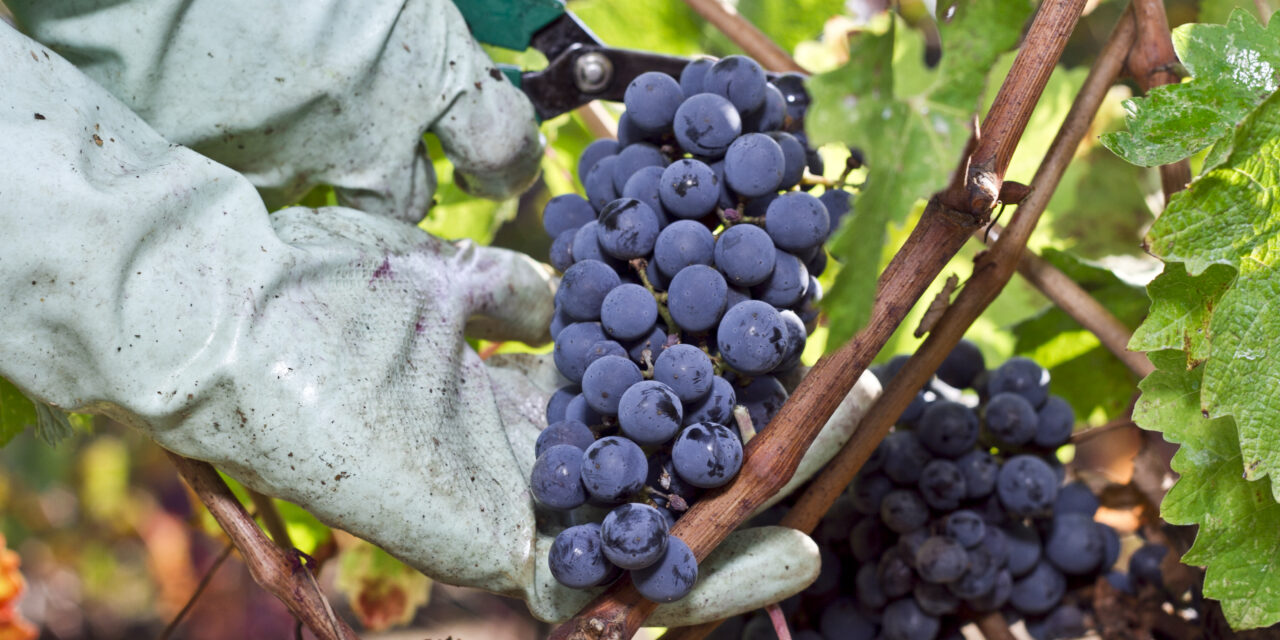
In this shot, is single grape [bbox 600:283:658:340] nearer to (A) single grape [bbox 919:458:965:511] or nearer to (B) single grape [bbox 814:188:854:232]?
(B) single grape [bbox 814:188:854:232]

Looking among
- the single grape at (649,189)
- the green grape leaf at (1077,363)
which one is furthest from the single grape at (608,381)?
the green grape leaf at (1077,363)

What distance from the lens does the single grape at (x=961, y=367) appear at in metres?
0.83

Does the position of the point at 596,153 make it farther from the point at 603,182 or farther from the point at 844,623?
the point at 844,623

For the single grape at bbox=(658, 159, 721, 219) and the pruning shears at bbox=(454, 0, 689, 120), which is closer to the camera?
the single grape at bbox=(658, 159, 721, 219)

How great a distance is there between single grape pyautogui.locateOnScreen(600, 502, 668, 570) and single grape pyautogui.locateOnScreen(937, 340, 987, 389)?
1.43 ft

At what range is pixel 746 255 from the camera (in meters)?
0.54

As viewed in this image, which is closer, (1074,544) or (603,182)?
(603,182)

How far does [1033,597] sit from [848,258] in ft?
1.62

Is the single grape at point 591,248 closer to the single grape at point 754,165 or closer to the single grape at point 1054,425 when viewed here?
the single grape at point 754,165

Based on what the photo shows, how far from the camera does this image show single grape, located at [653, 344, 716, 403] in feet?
1.67

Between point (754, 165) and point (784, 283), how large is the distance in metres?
0.07

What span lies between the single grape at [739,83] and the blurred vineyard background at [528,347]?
10 centimetres

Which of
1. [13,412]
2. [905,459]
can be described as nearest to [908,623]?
[905,459]

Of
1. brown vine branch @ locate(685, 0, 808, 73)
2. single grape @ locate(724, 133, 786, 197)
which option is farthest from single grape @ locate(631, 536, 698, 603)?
brown vine branch @ locate(685, 0, 808, 73)
